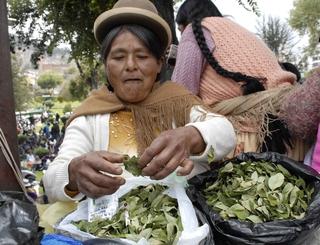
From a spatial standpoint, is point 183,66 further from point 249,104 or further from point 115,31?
point 115,31

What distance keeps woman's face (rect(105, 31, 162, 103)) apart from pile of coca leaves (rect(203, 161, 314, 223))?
1.57 ft

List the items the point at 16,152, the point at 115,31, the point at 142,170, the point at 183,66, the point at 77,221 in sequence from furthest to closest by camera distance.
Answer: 1. the point at 183,66
2. the point at 16,152
3. the point at 115,31
4. the point at 77,221
5. the point at 142,170

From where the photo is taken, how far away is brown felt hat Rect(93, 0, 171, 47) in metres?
1.78

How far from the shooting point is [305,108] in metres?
1.91

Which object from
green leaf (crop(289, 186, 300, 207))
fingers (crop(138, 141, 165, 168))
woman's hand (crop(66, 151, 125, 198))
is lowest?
green leaf (crop(289, 186, 300, 207))

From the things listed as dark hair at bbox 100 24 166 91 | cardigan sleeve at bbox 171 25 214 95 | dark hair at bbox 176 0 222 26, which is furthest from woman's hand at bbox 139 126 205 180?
dark hair at bbox 176 0 222 26

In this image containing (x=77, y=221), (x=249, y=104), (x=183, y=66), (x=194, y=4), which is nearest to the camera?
(x=77, y=221)

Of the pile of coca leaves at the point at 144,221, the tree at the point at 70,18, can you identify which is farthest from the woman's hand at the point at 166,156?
the tree at the point at 70,18

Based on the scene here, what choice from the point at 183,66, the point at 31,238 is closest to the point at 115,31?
the point at 183,66

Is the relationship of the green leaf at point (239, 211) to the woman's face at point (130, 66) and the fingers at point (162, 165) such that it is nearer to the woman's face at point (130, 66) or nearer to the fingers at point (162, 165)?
the fingers at point (162, 165)

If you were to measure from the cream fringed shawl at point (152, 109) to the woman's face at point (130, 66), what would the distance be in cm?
6

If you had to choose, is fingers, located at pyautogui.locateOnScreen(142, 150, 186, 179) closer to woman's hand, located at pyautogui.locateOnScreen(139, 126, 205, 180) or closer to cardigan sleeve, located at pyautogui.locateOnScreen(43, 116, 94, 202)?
woman's hand, located at pyautogui.locateOnScreen(139, 126, 205, 180)

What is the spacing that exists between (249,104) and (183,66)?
15.4 inches

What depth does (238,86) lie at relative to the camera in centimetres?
219
